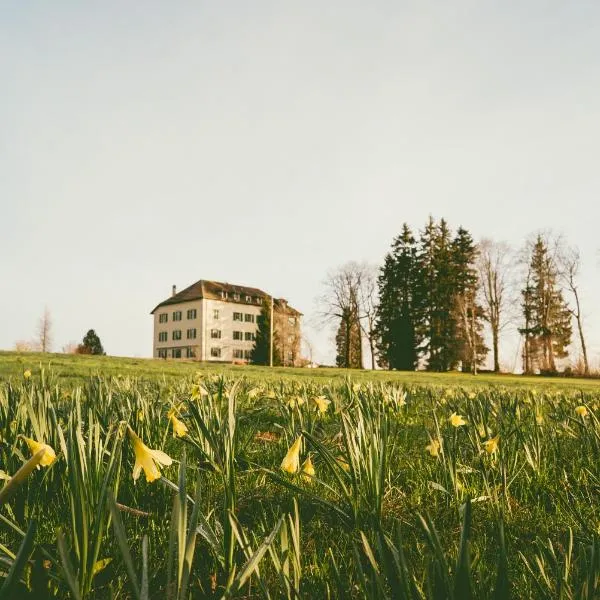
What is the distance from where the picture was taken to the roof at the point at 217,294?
2694 inches

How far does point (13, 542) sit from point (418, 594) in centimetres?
139

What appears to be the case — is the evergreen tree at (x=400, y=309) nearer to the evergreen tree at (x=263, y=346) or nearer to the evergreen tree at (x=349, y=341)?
the evergreen tree at (x=349, y=341)

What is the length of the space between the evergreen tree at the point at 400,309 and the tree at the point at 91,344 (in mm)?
43419

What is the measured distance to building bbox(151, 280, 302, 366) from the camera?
2591 inches

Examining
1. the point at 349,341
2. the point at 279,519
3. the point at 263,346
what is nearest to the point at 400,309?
the point at 349,341

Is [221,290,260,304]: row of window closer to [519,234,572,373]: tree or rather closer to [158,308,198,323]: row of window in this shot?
[158,308,198,323]: row of window

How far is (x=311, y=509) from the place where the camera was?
207 centimetres

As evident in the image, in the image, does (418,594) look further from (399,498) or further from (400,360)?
(400,360)

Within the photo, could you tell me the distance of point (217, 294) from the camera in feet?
228

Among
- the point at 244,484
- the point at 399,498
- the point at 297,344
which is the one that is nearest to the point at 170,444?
the point at 244,484

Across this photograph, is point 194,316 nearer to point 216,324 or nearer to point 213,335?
point 216,324

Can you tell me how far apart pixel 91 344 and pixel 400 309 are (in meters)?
47.6

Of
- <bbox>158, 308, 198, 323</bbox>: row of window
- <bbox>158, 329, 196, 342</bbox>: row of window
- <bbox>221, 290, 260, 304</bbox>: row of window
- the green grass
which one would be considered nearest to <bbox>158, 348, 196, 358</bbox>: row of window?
<bbox>158, 329, 196, 342</bbox>: row of window

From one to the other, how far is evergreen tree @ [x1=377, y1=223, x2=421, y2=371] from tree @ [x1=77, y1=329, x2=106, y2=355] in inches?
1709
